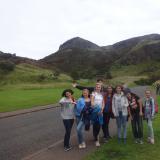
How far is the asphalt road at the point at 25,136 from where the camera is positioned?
1230 cm

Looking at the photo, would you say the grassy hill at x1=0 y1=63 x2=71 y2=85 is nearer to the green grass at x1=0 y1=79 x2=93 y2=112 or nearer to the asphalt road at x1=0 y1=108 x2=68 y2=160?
the green grass at x1=0 y1=79 x2=93 y2=112

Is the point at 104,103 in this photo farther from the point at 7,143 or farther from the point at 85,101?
the point at 7,143

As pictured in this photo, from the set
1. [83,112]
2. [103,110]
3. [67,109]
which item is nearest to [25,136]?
[103,110]

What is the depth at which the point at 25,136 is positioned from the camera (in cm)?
1554

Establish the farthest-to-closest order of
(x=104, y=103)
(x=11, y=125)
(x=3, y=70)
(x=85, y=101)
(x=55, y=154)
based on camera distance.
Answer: (x=3, y=70), (x=11, y=125), (x=104, y=103), (x=85, y=101), (x=55, y=154)

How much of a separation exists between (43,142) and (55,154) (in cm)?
251

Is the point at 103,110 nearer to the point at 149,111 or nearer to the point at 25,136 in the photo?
the point at 149,111

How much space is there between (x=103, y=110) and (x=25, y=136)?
12.1 ft

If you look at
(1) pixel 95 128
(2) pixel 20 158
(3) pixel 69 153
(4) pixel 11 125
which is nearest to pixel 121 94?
(1) pixel 95 128

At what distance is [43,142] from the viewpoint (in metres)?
14.1

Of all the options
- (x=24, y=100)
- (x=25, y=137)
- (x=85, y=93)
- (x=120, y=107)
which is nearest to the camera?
(x=85, y=93)

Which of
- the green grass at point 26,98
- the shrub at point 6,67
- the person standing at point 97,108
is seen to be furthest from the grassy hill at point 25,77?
the person standing at point 97,108

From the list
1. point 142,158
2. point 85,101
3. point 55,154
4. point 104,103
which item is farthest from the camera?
point 104,103

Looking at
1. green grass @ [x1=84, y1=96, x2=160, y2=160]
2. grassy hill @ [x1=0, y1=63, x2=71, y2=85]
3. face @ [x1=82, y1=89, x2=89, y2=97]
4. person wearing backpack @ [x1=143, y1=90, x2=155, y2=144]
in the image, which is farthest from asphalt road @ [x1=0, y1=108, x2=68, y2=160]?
grassy hill @ [x1=0, y1=63, x2=71, y2=85]
